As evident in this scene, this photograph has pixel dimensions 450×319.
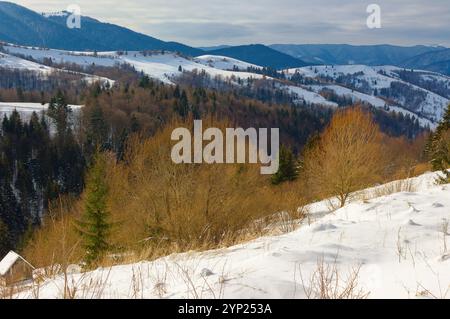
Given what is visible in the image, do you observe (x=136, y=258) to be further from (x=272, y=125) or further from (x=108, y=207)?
(x=272, y=125)

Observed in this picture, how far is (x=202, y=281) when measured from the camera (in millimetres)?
3438

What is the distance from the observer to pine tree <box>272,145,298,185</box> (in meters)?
43.5

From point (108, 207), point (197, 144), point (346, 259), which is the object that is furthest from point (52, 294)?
point (108, 207)

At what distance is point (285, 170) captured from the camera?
44.1 meters

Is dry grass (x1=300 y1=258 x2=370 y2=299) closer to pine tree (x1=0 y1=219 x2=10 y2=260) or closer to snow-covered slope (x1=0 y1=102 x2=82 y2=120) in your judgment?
pine tree (x1=0 y1=219 x2=10 y2=260)

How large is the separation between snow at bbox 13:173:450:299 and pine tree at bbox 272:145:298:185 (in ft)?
124

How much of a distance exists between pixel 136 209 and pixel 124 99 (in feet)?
355

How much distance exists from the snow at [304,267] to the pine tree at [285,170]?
124 feet

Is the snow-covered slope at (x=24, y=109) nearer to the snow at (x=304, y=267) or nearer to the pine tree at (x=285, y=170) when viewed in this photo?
the pine tree at (x=285, y=170)

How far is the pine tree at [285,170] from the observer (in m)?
43.5

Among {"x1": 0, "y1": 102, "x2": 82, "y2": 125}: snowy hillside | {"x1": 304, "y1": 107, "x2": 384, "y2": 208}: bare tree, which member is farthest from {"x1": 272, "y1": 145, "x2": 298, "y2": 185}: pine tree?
{"x1": 0, "y1": 102, "x2": 82, "y2": 125}: snowy hillside

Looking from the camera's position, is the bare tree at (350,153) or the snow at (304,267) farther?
the bare tree at (350,153)

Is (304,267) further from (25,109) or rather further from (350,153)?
(25,109)

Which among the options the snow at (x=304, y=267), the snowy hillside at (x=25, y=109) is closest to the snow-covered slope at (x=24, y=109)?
the snowy hillside at (x=25, y=109)
